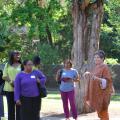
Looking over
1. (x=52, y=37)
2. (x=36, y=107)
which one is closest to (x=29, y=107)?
(x=36, y=107)

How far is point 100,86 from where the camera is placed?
11.1m

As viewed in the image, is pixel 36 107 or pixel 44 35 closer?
pixel 36 107

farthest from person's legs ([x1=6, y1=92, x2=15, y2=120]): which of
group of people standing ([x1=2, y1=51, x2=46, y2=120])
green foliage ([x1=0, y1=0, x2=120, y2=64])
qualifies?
green foliage ([x1=0, y1=0, x2=120, y2=64])

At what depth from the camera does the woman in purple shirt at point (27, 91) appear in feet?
35.1

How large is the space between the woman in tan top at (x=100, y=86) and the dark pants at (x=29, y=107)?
1.23 meters

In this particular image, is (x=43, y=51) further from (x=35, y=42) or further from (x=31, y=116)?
(x=31, y=116)

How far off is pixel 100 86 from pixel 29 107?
1.63 meters

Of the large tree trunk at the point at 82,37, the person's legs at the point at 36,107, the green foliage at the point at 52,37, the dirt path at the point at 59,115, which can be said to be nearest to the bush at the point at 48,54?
the green foliage at the point at 52,37

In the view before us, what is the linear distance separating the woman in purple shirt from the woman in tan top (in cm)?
116

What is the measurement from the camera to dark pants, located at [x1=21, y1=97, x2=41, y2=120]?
10766mm

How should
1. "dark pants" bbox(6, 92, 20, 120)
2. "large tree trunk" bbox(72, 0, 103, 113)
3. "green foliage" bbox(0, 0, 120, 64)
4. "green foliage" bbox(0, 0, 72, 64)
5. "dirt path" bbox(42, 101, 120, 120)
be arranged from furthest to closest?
1. "green foliage" bbox(0, 0, 120, 64)
2. "green foliage" bbox(0, 0, 72, 64)
3. "large tree trunk" bbox(72, 0, 103, 113)
4. "dirt path" bbox(42, 101, 120, 120)
5. "dark pants" bbox(6, 92, 20, 120)

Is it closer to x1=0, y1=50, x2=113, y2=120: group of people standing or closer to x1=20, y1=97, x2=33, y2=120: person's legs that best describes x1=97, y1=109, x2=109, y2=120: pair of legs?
x1=0, y1=50, x2=113, y2=120: group of people standing

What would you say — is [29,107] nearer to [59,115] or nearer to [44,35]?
[59,115]

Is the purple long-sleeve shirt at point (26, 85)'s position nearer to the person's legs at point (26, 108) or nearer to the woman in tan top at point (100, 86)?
the person's legs at point (26, 108)
